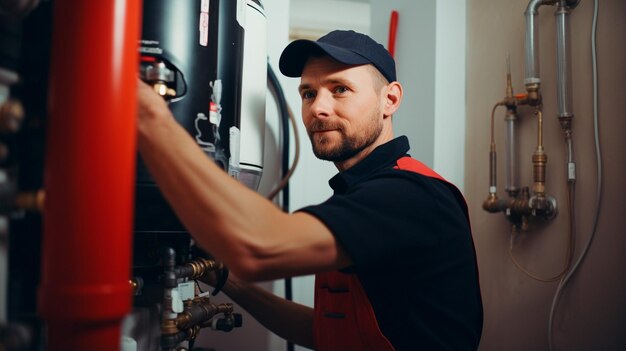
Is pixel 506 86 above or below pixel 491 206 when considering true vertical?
above

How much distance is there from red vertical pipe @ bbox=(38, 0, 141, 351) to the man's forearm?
955 mm

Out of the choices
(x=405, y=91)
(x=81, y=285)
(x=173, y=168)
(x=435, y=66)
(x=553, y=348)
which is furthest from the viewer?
(x=405, y=91)

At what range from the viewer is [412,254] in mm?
981

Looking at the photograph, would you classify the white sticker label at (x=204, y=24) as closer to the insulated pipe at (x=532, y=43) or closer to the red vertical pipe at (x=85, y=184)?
the red vertical pipe at (x=85, y=184)

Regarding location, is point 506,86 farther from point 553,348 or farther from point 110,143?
point 110,143

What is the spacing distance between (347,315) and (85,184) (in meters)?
0.78

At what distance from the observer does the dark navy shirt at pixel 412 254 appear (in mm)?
878

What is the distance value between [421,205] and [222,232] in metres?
0.40

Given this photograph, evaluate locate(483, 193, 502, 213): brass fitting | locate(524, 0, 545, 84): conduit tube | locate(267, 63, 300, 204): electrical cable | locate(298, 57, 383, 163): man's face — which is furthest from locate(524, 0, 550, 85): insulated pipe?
locate(267, 63, 300, 204): electrical cable

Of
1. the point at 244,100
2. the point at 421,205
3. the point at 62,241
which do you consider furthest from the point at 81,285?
the point at 244,100

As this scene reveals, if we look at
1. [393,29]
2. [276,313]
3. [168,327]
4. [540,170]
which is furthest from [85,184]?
[393,29]

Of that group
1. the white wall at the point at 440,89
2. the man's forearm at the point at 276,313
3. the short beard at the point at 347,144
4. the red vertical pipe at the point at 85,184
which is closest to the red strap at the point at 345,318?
the man's forearm at the point at 276,313

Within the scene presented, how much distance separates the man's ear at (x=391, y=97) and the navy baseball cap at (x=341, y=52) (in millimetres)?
21

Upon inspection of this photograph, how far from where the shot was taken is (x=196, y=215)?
0.72 m
